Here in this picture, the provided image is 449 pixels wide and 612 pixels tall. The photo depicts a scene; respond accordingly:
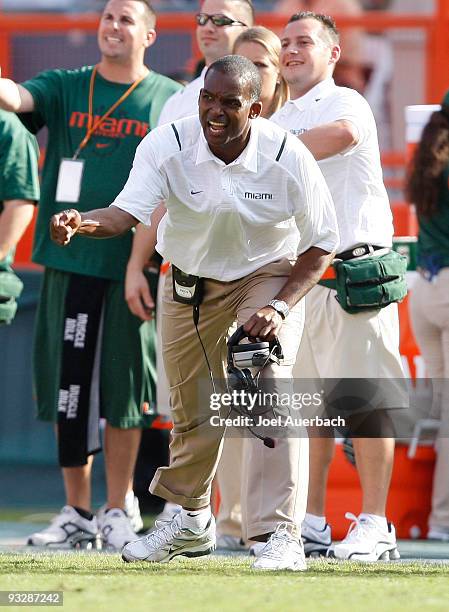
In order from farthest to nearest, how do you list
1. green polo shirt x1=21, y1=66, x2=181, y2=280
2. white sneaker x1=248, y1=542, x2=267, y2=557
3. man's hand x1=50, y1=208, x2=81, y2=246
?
1. green polo shirt x1=21, y1=66, x2=181, y2=280
2. white sneaker x1=248, y1=542, x2=267, y2=557
3. man's hand x1=50, y1=208, x2=81, y2=246

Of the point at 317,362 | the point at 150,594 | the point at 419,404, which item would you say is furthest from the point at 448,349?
the point at 150,594

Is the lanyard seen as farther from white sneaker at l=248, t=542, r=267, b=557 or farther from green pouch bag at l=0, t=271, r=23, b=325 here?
white sneaker at l=248, t=542, r=267, b=557

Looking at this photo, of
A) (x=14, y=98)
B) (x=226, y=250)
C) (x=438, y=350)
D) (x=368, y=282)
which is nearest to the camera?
(x=226, y=250)

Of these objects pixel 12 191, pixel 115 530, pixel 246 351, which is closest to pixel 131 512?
pixel 115 530

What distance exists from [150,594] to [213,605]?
283 mm

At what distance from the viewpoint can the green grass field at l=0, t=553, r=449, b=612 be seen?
3.89m

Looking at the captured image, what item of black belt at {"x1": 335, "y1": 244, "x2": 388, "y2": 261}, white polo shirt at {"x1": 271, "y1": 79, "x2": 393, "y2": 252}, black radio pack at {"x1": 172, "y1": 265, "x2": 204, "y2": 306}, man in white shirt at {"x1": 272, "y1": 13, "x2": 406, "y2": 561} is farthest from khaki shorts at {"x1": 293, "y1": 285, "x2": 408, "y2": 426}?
black radio pack at {"x1": 172, "y1": 265, "x2": 204, "y2": 306}

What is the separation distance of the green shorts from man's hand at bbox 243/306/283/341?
175 cm

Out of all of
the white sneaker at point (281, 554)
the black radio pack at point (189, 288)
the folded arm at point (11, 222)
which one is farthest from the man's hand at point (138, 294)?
the white sneaker at point (281, 554)

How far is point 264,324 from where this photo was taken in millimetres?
4672

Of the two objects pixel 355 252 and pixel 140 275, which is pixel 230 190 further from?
pixel 140 275

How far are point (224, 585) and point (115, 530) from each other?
194 centimetres

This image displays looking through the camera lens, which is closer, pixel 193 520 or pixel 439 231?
pixel 193 520

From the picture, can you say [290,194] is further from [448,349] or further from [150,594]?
[448,349]
